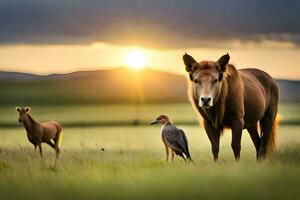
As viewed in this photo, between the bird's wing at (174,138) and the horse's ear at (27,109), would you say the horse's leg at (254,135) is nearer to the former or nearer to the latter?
the bird's wing at (174,138)

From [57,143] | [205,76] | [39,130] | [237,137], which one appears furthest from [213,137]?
[39,130]

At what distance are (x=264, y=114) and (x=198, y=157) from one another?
95cm

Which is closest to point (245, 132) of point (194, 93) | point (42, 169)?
point (194, 93)

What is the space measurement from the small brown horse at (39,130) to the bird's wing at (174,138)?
78 cm

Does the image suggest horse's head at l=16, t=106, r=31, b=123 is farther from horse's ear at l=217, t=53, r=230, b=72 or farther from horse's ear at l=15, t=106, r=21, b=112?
horse's ear at l=217, t=53, r=230, b=72

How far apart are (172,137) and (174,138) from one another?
22mm

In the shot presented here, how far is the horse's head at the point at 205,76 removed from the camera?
10.7 metres

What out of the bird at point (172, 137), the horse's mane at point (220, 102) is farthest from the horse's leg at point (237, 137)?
the bird at point (172, 137)

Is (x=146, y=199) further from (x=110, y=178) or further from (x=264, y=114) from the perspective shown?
(x=264, y=114)

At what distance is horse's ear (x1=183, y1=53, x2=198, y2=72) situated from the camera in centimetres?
1073

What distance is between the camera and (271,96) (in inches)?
469

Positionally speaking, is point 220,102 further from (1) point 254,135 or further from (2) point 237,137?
(1) point 254,135

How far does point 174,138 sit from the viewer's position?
1120cm

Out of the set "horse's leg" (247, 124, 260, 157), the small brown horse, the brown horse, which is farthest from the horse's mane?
the small brown horse
